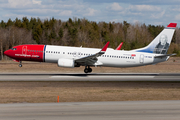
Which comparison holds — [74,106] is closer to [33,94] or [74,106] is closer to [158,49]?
[33,94]

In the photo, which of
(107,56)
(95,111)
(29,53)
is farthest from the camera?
(107,56)

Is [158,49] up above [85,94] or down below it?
above

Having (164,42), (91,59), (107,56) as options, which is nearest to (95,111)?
(91,59)

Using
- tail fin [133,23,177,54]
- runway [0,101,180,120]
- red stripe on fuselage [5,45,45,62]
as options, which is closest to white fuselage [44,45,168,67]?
red stripe on fuselage [5,45,45,62]

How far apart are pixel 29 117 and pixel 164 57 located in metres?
28.7

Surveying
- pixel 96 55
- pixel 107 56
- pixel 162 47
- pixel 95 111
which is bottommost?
pixel 95 111

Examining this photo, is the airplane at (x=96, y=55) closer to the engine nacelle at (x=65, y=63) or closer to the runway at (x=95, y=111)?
the engine nacelle at (x=65, y=63)

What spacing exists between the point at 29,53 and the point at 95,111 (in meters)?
26.0

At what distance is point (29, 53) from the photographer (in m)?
38.5

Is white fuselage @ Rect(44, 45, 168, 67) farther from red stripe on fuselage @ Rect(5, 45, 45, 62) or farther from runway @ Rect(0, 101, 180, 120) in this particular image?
runway @ Rect(0, 101, 180, 120)

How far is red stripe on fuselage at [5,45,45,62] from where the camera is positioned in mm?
38344

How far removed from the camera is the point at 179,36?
639ft

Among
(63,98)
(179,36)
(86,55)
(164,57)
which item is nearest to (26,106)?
(63,98)

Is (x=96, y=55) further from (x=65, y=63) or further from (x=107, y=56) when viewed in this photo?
(x=65, y=63)
